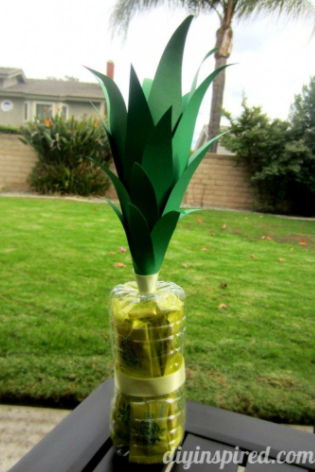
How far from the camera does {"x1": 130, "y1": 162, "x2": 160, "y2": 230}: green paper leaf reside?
609 millimetres

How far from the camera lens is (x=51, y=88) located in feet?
68.0

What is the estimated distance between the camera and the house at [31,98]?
62.6ft

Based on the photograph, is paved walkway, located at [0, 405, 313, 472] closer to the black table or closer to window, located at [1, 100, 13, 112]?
the black table

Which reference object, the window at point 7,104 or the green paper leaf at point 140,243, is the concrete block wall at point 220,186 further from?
the window at point 7,104

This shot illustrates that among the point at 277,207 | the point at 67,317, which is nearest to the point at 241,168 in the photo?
the point at 277,207

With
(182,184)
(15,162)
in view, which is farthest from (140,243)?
(15,162)

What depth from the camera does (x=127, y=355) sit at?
657mm

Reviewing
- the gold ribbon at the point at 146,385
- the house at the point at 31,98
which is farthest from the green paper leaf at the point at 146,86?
the house at the point at 31,98

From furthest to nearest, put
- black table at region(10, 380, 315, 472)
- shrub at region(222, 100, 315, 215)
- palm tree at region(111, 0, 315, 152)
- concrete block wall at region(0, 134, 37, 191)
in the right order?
1. palm tree at region(111, 0, 315, 152)
2. concrete block wall at region(0, 134, 37, 191)
3. shrub at region(222, 100, 315, 215)
4. black table at region(10, 380, 315, 472)

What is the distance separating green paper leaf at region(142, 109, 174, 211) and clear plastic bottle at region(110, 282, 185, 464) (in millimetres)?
190

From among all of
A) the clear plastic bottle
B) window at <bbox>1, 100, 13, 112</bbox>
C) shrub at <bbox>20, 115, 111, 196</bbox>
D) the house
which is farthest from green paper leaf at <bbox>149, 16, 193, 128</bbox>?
window at <bbox>1, 100, 13, 112</bbox>

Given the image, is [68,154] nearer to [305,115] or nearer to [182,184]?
[305,115]

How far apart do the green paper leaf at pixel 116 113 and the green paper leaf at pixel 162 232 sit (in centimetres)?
14

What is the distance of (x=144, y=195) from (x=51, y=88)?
22562 millimetres
